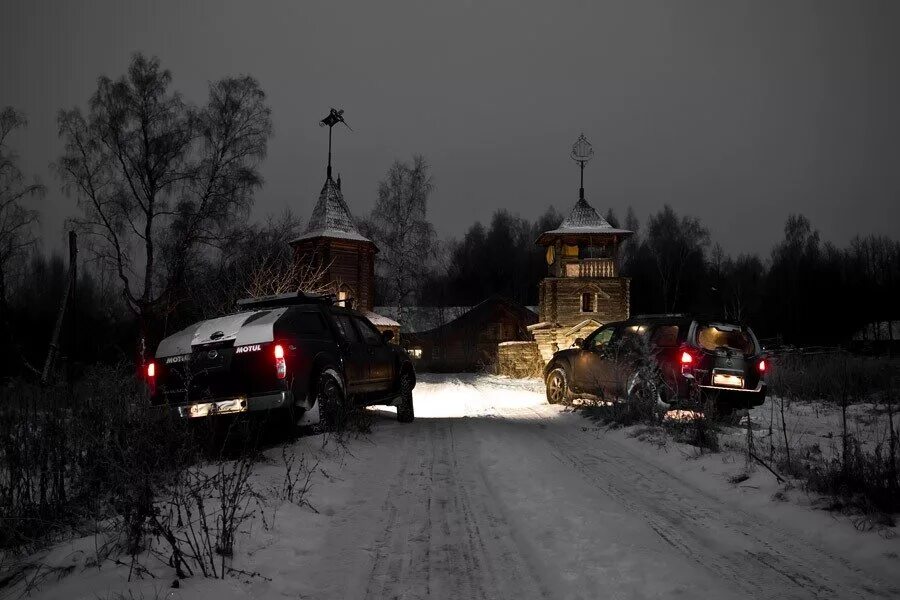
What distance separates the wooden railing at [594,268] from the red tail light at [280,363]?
2781 centimetres

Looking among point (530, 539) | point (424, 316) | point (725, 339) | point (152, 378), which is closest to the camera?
point (530, 539)

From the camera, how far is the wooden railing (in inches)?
1261

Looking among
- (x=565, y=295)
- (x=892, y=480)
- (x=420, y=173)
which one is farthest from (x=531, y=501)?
(x=420, y=173)

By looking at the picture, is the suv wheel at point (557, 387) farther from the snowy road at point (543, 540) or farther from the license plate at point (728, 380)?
the snowy road at point (543, 540)

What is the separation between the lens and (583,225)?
32906 mm

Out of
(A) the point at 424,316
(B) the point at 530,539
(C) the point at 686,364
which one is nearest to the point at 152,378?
(B) the point at 530,539

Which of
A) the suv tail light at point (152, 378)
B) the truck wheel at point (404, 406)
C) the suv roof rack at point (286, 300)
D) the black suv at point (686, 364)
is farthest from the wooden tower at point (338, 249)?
the suv tail light at point (152, 378)

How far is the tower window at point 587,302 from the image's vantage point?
31.8 meters

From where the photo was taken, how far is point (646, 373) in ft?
28.5

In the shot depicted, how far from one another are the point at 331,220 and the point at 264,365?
1071 inches

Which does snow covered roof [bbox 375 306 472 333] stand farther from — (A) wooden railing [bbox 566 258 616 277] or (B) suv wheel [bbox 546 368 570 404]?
(B) suv wheel [bbox 546 368 570 404]

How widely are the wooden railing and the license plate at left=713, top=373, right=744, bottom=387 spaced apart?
2383 centimetres

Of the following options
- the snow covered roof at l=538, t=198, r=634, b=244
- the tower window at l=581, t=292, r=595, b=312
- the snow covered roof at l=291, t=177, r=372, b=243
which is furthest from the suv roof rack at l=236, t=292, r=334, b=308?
the tower window at l=581, t=292, r=595, b=312

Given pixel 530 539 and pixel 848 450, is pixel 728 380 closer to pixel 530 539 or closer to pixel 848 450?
pixel 848 450
